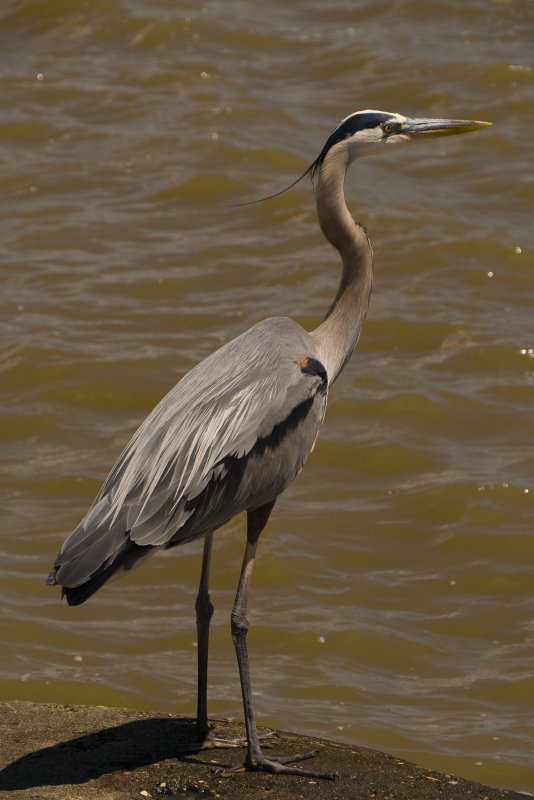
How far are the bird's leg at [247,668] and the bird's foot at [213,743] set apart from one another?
0.67 ft

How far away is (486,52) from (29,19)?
5.36 metres

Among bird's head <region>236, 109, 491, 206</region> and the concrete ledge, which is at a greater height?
bird's head <region>236, 109, 491, 206</region>

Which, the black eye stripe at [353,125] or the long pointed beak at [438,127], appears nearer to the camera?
the black eye stripe at [353,125]

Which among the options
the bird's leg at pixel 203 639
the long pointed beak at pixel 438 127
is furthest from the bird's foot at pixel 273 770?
the long pointed beak at pixel 438 127

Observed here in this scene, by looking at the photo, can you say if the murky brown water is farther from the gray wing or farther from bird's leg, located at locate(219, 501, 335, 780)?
the gray wing

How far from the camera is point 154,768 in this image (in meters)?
5.19

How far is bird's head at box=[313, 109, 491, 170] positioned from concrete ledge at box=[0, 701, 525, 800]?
9.06ft

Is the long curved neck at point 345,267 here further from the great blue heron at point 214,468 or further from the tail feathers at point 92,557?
the tail feathers at point 92,557

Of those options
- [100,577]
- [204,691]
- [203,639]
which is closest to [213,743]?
[204,691]

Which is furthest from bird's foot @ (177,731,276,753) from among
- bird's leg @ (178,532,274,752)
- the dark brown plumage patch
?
the dark brown plumage patch

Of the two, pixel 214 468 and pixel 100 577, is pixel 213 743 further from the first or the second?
pixel 214 468

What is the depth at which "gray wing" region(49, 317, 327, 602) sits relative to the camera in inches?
204

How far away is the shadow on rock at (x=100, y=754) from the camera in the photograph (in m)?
5.05

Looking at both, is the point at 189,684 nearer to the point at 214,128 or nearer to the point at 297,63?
the point at 214,128
